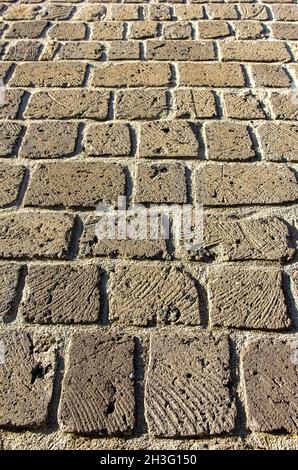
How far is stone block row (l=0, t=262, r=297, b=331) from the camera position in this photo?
5.66 feet

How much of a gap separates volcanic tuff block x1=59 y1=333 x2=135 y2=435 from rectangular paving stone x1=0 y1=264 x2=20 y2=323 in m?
0.26

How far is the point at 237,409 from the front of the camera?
1.51 meters

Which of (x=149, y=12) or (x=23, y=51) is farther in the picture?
(x=149, y=12)

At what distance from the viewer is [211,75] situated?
2844 mm

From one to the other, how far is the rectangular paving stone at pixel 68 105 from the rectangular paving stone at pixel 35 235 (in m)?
0.70

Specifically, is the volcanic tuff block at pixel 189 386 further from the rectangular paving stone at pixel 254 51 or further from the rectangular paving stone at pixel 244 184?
the rectangular paving stone at pixel 254 51

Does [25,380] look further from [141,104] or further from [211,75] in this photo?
[211,75]

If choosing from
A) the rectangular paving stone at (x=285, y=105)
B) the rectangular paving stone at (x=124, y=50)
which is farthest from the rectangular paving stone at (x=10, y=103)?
the rectangular paving stone at (x=285, y=105)

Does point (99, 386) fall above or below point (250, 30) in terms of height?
below

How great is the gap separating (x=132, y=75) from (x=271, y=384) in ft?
6.20

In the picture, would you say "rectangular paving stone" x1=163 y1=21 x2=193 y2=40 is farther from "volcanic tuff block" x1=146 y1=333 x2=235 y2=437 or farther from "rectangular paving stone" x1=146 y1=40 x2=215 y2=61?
"volcanic tuff block" x1=146 y1=333 x2=235 y2=437

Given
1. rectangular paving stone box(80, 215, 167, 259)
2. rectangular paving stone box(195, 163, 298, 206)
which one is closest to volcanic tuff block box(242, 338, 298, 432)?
rectangular paving stone box(80, 215, 167, 259)

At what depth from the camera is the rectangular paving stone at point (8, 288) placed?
1.76 m

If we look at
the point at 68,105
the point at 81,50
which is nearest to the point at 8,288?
the point at 68,105
